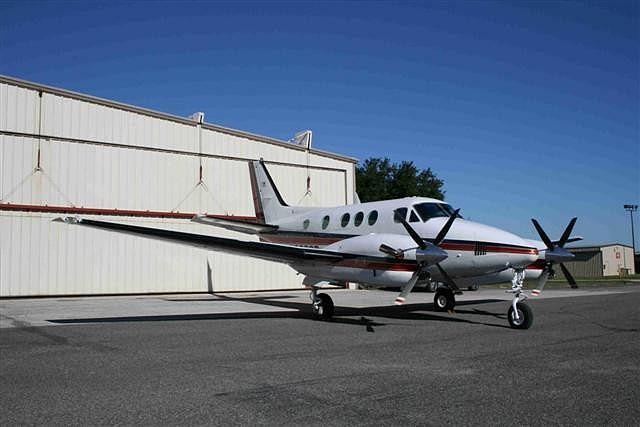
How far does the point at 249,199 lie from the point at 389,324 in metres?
19.9

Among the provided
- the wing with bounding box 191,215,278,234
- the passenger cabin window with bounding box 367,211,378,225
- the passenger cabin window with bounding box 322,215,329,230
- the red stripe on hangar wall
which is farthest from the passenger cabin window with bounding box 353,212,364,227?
the red stripe on hangar wall

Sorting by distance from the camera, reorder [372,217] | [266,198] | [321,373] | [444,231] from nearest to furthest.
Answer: [321,373] → [444,231] → [372,217] → [266,198]

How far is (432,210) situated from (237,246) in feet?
19.0

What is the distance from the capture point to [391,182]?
76750mm

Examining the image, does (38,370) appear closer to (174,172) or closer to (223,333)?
(223,333)

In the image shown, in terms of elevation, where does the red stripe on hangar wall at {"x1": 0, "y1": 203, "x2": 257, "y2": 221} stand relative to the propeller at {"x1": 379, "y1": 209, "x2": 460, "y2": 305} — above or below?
above

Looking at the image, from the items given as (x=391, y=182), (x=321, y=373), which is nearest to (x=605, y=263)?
(x=391, y=182)

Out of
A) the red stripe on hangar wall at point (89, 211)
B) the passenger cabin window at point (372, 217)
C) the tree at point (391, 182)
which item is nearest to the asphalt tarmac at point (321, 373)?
the passenger cabin window at point (372, 217)

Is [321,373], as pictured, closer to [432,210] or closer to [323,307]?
[323,307]

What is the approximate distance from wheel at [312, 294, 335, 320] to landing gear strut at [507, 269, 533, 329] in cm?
536

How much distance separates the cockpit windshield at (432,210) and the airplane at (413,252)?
23 millimetres

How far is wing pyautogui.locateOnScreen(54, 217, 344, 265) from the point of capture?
13.2 metres

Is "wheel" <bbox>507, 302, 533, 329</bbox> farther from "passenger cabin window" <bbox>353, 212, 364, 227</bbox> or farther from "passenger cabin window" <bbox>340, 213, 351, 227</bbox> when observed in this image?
"passenger cabin window" <bbox>340, 213, 351, 227</bbox>

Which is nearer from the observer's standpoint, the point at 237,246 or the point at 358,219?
the point at 237,246
